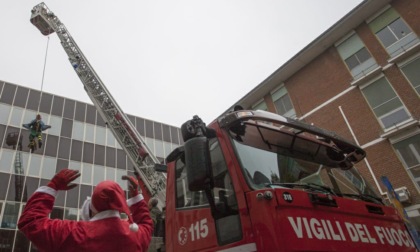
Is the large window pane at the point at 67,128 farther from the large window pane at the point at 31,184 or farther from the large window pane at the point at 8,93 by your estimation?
the large window pane at the point at 31,184

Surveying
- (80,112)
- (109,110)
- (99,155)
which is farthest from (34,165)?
(109,110)

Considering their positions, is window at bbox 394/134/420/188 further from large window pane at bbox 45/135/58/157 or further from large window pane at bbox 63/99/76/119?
large window pane at bbox 63/99/76/119

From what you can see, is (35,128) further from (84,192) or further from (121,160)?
(121,160)

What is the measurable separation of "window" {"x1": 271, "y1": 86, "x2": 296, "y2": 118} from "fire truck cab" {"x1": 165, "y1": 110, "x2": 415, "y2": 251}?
14.3 metres

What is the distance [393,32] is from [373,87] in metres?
2.81

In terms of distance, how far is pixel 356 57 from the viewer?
14750mm

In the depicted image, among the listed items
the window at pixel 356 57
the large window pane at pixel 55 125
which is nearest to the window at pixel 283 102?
the window at pixel 356 57

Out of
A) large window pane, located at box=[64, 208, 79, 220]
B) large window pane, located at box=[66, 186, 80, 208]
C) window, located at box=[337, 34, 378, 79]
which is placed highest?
window, located at box=[337, 34, 378, 79]

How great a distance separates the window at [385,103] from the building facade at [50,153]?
15.8 meters

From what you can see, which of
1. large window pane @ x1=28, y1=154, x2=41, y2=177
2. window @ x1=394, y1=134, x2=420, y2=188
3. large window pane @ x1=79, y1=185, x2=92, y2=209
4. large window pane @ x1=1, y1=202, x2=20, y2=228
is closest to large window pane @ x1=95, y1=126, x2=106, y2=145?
large window pane @ x1=79, y1=185, x2=92, y2=209

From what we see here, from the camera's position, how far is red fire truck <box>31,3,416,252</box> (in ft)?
6.96

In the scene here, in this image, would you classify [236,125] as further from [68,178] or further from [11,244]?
[11,244]

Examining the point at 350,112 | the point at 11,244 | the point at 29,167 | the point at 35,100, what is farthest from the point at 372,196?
the point at 35,100

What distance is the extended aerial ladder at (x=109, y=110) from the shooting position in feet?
30.9
